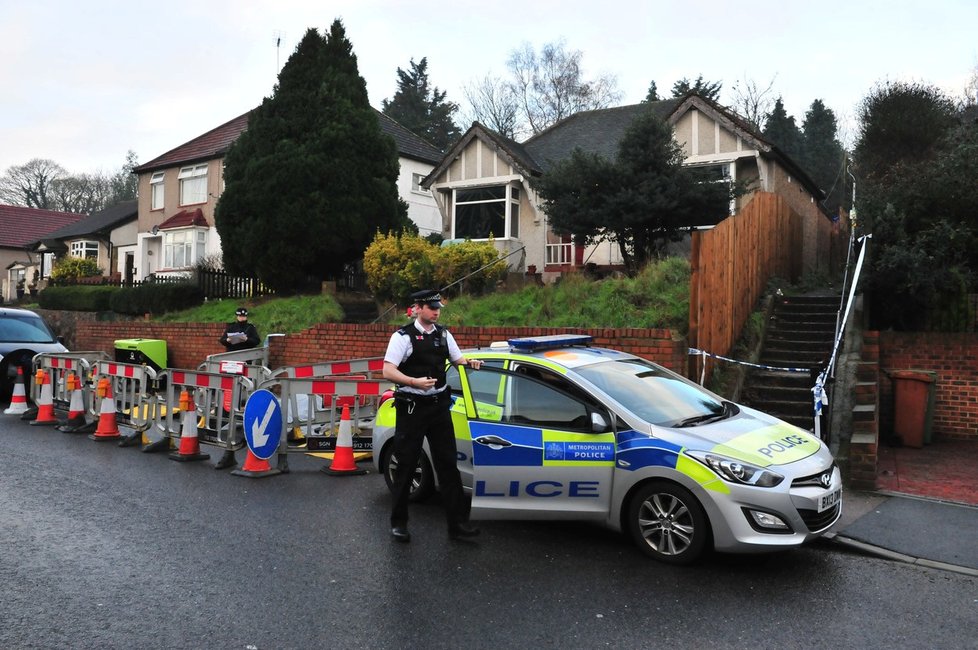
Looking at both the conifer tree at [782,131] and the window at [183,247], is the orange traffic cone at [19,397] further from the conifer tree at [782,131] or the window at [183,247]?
the conifer tree at [782,131]

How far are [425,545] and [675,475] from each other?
1.94 metres

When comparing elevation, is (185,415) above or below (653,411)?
below

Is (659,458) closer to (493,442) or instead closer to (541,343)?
(493,442)

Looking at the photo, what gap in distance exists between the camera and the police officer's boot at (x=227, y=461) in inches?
324

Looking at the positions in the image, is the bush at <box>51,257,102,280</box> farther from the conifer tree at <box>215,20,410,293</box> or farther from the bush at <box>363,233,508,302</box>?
the bush at <box>363,233,508,302</box>

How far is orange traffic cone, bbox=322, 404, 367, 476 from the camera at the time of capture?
313 inches

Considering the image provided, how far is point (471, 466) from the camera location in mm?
5961

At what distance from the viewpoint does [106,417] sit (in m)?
9.90

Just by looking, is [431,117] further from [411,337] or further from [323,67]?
[411,337]

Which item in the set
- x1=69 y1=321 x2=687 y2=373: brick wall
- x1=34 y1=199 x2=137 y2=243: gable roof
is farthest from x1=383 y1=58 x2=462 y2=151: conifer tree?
x1=69 y1=321 x2=687 y2=373: brick wall

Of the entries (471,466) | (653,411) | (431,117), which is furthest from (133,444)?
(431,117)

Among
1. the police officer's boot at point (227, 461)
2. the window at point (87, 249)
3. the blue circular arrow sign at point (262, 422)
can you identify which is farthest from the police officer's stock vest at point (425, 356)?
the window at point (87, 249)

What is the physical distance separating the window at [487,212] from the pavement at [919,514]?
15.9 m

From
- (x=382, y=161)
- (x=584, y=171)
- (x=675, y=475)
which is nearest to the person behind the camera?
(x=675, y=475)
